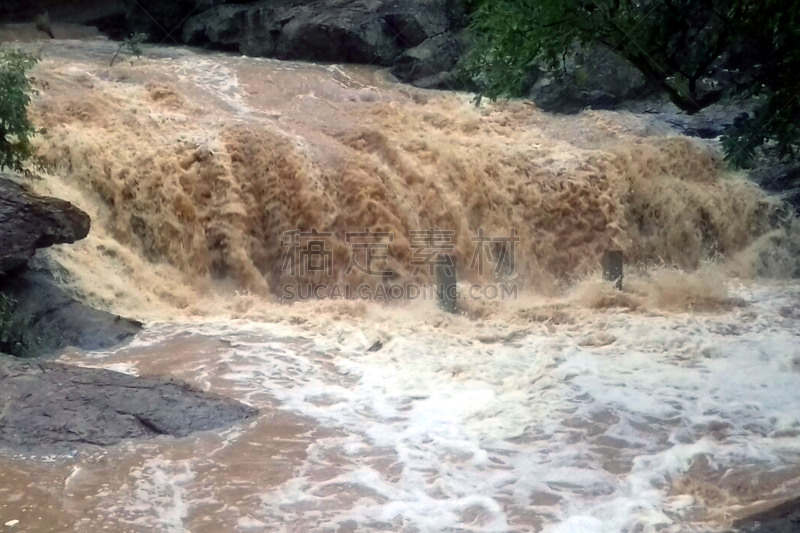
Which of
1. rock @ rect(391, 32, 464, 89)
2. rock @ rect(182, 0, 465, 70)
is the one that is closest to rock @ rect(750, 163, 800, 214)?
rock @ rect(391, 32, 464, 89)

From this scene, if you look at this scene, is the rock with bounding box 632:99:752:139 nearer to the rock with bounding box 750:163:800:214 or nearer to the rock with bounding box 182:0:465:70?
the rock with bounding box 750:163:800:214

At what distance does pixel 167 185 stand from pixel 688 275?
5.43m

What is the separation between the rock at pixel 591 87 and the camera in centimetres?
1248

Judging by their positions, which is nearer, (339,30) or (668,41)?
(668,41)

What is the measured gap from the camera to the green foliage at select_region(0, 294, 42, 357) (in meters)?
6.39

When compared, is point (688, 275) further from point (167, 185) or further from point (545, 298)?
point (167, 185)

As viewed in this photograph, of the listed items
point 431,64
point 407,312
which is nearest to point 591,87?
point 431,64

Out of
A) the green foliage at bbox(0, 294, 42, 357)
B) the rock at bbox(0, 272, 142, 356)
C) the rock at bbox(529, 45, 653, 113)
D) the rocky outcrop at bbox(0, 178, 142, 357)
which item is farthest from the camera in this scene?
the rock at bbox(529, 45, 653, 113)

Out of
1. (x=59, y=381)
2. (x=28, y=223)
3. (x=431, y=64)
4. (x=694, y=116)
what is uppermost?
(x=431, y=64)

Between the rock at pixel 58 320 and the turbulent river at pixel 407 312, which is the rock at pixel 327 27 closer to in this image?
the turbulent river at pixel 407 312

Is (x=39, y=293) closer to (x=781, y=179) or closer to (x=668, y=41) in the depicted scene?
(x=668, y=41)

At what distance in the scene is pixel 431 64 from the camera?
1326 cm

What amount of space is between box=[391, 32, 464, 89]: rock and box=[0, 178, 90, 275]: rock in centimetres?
706

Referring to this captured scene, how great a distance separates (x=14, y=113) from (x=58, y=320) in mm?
1744
